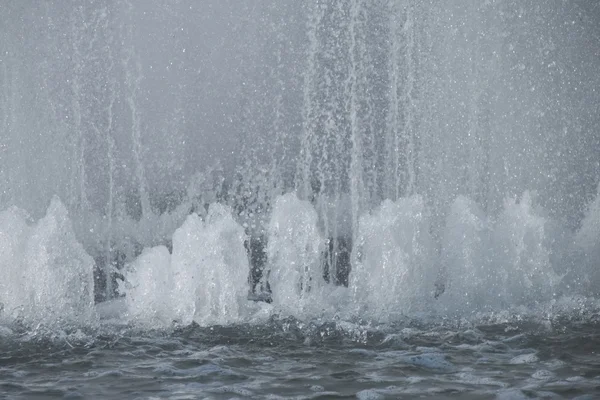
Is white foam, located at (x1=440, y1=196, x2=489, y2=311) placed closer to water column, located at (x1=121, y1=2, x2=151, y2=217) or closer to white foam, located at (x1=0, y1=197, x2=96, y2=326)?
white foam, located at (x1=0, y1=197, x2=96, y2=326)

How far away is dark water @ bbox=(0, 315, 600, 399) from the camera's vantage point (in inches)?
321

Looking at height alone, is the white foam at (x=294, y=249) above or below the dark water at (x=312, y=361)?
above

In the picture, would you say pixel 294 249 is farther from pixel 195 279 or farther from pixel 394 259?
pixel 195 279

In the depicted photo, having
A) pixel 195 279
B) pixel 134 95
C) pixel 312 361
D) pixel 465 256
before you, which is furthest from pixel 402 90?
pixel 312 361

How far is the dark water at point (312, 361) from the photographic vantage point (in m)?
8.16

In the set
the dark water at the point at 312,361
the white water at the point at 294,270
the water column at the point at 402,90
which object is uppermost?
the water column at the point at 402,90

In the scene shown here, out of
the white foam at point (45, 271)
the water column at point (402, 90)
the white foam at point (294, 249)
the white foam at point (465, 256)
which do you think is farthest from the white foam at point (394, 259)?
the water column at point (402, 90)

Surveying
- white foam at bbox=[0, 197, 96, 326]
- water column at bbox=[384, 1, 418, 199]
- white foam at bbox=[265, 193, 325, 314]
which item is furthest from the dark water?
water column at bbox=[384, 1, 418, 199]

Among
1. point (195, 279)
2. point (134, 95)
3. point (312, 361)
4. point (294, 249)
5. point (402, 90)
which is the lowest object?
point (312, 361)

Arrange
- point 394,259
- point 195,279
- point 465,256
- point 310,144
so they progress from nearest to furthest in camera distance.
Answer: point 195,279 → point 394,259 → point 465,256 → point 310,144

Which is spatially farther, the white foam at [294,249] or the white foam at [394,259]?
the white foam at [294,249]

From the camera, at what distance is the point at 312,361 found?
9.15 metres

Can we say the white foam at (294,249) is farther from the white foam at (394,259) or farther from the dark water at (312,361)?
the dark water at (312,361)

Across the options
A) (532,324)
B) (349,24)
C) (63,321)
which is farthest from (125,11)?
(532,324)
